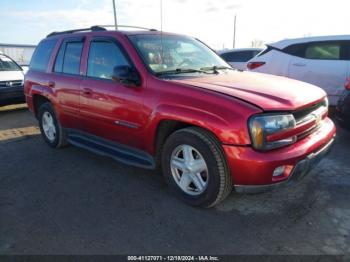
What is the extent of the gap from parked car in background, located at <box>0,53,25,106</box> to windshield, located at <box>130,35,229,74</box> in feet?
19.7

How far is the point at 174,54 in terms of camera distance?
4.07 metres

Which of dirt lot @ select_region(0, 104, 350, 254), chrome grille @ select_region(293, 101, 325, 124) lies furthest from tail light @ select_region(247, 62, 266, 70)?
chrome grille @ select_region(293, 101, 325, 124)

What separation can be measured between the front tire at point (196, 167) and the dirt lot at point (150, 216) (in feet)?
0.56

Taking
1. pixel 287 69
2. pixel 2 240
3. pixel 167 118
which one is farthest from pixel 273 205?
pixel 287 69

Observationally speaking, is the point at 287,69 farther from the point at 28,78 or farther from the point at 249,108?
the point at 28,78

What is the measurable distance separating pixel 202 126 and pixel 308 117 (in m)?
1.08

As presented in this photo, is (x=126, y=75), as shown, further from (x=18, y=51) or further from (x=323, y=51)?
(x=18, y=51)

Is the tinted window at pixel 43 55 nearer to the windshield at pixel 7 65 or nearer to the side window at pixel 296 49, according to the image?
the windshield at pixel 7 65

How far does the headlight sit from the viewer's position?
279 cm

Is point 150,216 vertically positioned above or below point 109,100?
below

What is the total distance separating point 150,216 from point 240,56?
26.8ft

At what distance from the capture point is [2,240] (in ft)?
9.53

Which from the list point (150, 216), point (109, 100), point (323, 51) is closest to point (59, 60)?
point (109, 100)

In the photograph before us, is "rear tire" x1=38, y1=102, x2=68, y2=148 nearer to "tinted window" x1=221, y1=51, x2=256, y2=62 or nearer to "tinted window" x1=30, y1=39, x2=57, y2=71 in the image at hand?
"tinted window" x1=30, y1=39, x2=57, y2=71
